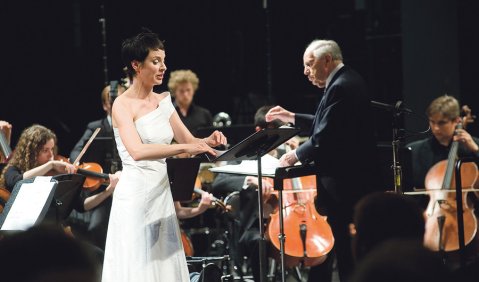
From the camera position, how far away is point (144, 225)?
3850 millimetres

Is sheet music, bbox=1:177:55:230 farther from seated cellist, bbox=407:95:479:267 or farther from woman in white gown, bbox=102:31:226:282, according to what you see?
seated cellist, bbox=407:95:479:267

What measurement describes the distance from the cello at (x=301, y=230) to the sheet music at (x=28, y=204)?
1625 millimetres

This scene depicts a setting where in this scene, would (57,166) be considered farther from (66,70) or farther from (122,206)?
(66,70)

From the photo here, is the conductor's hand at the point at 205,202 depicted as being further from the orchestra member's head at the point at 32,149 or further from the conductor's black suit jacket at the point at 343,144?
the conductor's black suit jacket at the point at 343,144

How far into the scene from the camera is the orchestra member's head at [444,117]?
19.4 ft

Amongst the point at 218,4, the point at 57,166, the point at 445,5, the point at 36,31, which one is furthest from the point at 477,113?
the point at 36,31

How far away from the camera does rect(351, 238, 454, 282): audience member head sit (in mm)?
1485

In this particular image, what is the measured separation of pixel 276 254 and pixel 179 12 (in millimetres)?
3757

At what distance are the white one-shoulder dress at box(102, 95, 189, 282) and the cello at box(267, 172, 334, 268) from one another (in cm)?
129

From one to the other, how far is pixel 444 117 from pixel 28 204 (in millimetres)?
3289

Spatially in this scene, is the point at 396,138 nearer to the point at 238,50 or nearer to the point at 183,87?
the point at 183,87

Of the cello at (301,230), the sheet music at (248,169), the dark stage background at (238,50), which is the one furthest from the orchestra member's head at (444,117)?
the sheet music at (248,169)

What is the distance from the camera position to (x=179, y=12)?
320 inches

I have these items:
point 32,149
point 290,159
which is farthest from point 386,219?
point 32,149
